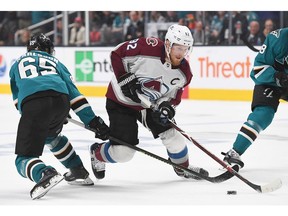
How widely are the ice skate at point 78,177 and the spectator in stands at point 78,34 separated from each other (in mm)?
7352

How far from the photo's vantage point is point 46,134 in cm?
391

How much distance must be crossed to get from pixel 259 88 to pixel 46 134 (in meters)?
1.48

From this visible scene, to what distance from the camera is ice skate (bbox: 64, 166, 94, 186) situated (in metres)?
4.27

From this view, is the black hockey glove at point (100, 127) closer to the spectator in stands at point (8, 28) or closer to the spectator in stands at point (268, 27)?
the spectator in stands at point (268, 27)

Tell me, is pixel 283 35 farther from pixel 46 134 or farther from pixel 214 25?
pixel 214 25

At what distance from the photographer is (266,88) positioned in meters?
4.78

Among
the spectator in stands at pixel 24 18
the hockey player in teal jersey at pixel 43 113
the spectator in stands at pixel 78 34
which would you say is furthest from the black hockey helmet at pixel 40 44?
the spectator in stands at pixel 24 18

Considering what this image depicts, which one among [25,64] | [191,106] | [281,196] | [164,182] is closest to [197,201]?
[281,196]

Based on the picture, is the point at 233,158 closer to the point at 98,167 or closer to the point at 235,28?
the point at 98,167

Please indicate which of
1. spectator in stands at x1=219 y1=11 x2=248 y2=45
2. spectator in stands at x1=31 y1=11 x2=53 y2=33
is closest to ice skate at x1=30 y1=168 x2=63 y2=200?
spectator in stands at x1=219 y1=11 x2=248 y2=45

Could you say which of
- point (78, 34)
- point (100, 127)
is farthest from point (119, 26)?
point (100, 127)

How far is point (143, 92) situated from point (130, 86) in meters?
0.11

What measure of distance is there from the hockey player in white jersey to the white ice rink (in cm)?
19

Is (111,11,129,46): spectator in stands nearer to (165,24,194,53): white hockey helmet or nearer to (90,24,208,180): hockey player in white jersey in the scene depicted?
(90,24,208,180): hockey player in white jersey
